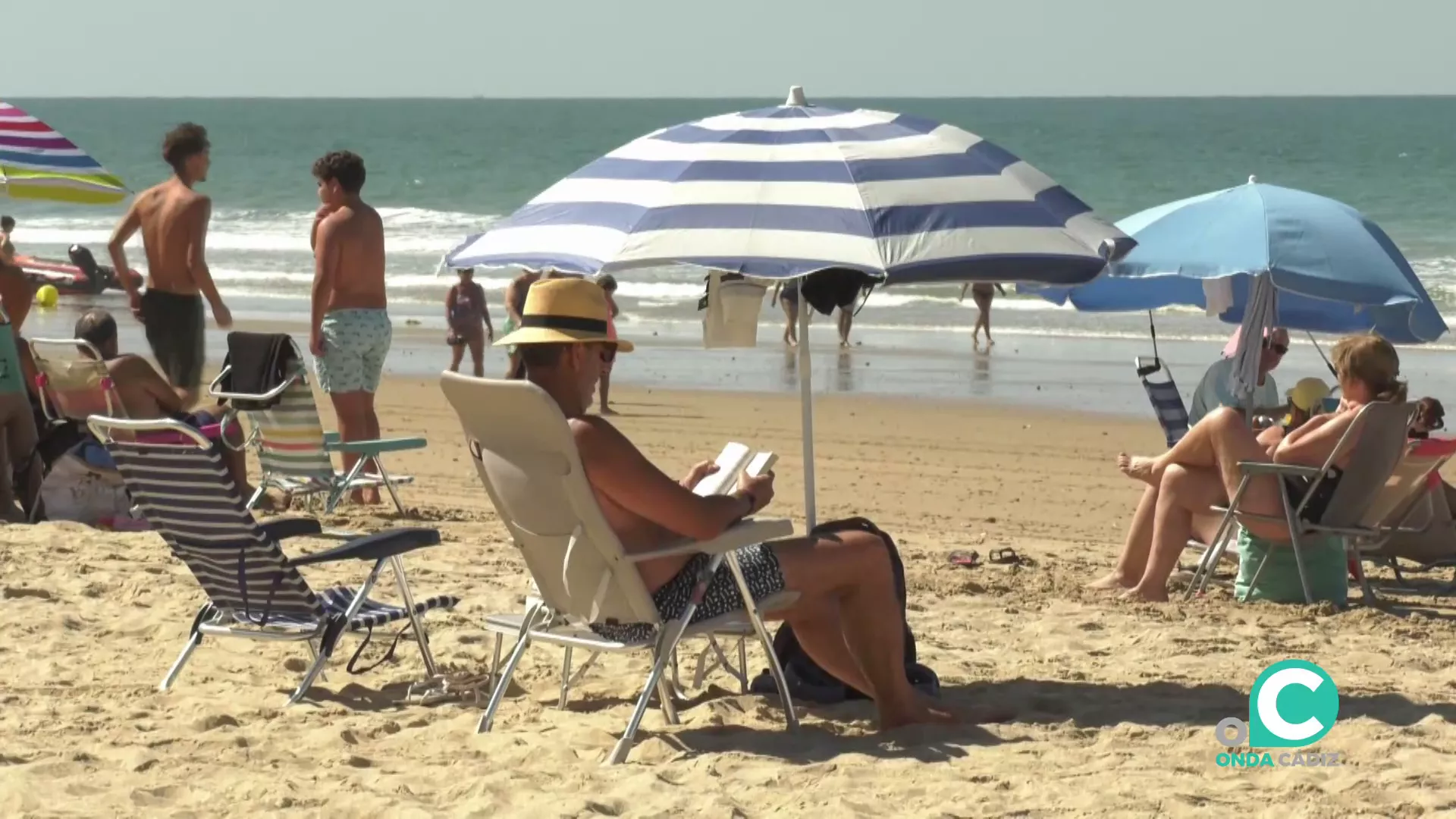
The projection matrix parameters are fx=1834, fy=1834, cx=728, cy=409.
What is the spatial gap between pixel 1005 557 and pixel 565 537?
350 cm

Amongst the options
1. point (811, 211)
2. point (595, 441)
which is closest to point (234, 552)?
point (595, 441)

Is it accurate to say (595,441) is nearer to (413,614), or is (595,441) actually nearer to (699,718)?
(699,718)

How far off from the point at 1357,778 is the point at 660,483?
167cm

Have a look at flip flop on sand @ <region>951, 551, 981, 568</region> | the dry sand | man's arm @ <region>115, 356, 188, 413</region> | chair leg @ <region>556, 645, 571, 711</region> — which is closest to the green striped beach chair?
man's arm @ <region>115, 356, 188, 413</region>

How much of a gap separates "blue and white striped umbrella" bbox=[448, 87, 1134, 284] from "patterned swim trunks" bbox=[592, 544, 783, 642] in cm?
70

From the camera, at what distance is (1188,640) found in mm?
5672

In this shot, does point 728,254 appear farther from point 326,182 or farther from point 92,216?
point 92,216

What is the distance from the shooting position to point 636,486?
4.16 metres

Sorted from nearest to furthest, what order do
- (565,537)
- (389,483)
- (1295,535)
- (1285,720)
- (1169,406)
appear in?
(565,537) → (1285,720) → (1295,535) → (1169,406) → (389,483)

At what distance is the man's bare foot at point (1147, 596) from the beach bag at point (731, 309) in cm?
211

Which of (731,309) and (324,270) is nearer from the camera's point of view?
(731,309)

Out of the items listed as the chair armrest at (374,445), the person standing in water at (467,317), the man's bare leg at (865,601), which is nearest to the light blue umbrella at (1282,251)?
the man's bare leg at (865,601)

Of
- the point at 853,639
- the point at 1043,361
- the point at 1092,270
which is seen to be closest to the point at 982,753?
the point at 853,639

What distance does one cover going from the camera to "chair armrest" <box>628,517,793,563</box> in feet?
13.8
